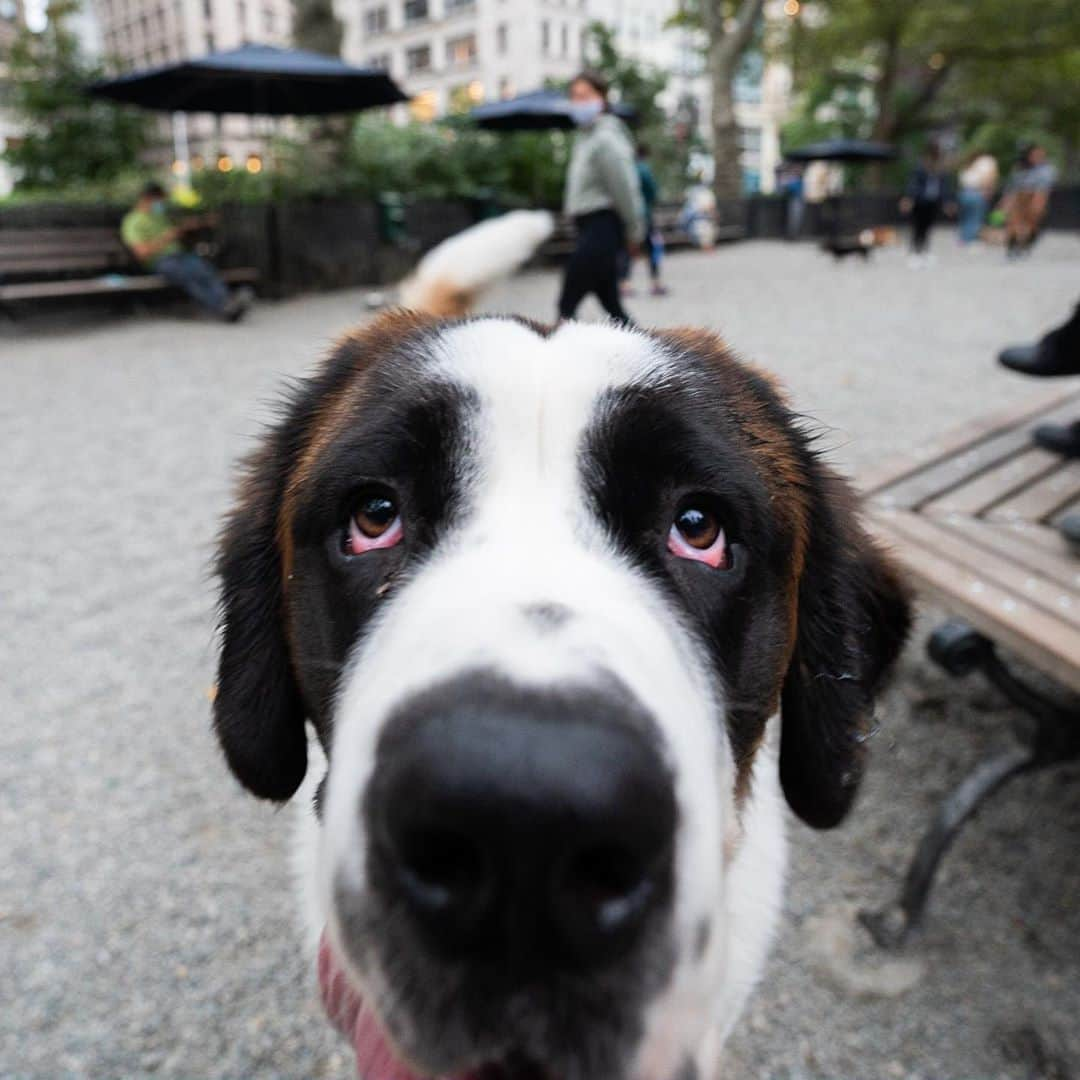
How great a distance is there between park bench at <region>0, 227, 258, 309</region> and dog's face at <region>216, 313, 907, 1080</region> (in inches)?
435

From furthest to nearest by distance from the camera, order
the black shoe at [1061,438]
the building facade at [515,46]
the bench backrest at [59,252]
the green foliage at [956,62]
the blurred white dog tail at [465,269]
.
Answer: the building facade at [515,46] < the green foliage at [956,62] < the bench backrest at [59,252] < the black shoe at [1061,438] < the blurred white dog tail at [465,269]

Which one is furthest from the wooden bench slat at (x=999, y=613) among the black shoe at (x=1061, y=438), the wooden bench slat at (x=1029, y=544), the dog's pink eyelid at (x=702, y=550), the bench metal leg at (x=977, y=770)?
the black shoe at (x=1061, y=438)

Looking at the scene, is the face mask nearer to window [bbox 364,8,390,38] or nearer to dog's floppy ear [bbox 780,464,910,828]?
dog's floppy ear [bbox 780,464,910,828]

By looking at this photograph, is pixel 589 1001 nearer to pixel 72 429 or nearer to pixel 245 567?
pixel 245 567

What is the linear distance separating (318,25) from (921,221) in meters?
13.1

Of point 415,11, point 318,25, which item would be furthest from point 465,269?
point 415,11

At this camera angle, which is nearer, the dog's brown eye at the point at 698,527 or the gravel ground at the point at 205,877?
the dog's brown eye at the point at 698,527

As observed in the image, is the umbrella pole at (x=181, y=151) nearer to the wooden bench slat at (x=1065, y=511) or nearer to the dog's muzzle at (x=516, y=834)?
the wooden bench slat at (x=1065, y=511)

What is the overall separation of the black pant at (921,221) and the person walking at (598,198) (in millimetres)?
14215

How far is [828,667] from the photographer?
1.91 metres

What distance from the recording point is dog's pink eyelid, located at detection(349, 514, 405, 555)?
1597mm

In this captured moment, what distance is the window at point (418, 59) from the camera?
81.9 m

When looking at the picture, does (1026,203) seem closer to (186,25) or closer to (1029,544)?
(1029,544)

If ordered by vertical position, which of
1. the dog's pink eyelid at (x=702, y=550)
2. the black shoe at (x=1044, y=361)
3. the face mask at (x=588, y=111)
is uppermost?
the face mask at (x=588, y=111)
